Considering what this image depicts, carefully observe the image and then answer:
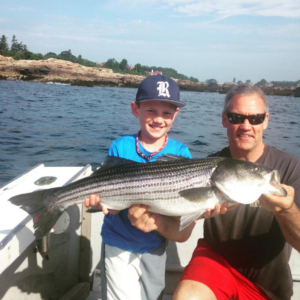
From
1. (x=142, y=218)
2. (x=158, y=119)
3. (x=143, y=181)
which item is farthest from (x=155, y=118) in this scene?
(x=142, y=218)

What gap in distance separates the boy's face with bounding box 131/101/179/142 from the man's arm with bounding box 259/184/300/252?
4.65ft

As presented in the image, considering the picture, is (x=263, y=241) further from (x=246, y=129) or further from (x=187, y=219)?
(x=246, y=129)

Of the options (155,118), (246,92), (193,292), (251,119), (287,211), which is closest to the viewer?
(287,211)

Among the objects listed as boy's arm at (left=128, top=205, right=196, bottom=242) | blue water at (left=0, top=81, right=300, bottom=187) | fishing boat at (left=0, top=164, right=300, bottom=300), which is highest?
boy's arm at (left=128, top=205, right=196, bottom=242)

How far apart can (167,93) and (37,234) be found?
7.30ft

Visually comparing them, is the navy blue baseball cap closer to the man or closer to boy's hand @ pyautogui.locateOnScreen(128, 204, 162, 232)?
the man

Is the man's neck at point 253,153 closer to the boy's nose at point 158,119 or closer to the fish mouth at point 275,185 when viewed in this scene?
the fish mouth at point 275,185

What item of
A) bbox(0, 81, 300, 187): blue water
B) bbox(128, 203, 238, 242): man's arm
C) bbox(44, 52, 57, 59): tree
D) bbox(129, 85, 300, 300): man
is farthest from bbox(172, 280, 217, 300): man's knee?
bbox(44, 52, 57, 59): tree

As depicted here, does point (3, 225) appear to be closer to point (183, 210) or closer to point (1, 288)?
point (1, 288)

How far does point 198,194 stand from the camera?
3.16 m

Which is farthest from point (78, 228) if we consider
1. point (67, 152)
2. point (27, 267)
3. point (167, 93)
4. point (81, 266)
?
point (67, 152)

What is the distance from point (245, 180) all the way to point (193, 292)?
1.40m

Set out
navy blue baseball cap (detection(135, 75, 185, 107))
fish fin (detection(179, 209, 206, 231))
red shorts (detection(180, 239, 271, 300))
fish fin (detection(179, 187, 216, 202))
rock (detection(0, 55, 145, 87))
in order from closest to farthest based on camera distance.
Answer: fish fin (detection(179, 187, 216, 202)) → fish fin (detection(179, 209, 206, 231)) → red shorts (detection(180, 239, 271, 300)) → navy blue baseball cap (detection(135, 75, 185, 107)) → rock (detection(0, 55, 145, 87))

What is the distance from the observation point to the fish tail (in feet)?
10.6
